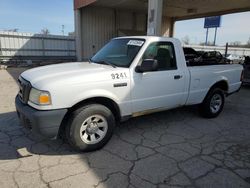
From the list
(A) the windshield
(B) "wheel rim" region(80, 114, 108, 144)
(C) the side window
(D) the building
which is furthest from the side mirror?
(D) the building

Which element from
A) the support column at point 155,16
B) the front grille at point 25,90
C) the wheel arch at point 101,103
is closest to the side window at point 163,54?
the wheel arch at point 101,103

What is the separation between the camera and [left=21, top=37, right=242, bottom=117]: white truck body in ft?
10.2

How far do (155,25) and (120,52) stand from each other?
15.5ft

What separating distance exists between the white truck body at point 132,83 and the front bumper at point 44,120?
7 cm

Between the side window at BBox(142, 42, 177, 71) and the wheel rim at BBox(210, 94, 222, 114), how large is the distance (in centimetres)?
165

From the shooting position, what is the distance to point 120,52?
4.23m

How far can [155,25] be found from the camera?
8.41 m

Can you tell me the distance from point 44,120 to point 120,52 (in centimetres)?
199

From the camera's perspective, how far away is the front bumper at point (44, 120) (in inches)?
117

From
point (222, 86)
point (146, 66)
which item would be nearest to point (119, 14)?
point (222, 86)

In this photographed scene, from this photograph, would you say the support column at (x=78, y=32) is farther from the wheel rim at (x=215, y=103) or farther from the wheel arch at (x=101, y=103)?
the wheel arch at (x=101, y=103)

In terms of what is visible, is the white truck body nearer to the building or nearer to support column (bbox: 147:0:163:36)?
support column (bbox: 147:0:163:36)

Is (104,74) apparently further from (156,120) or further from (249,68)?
(249,68)

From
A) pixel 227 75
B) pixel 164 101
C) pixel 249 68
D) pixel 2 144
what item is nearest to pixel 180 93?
pixel 164 101
